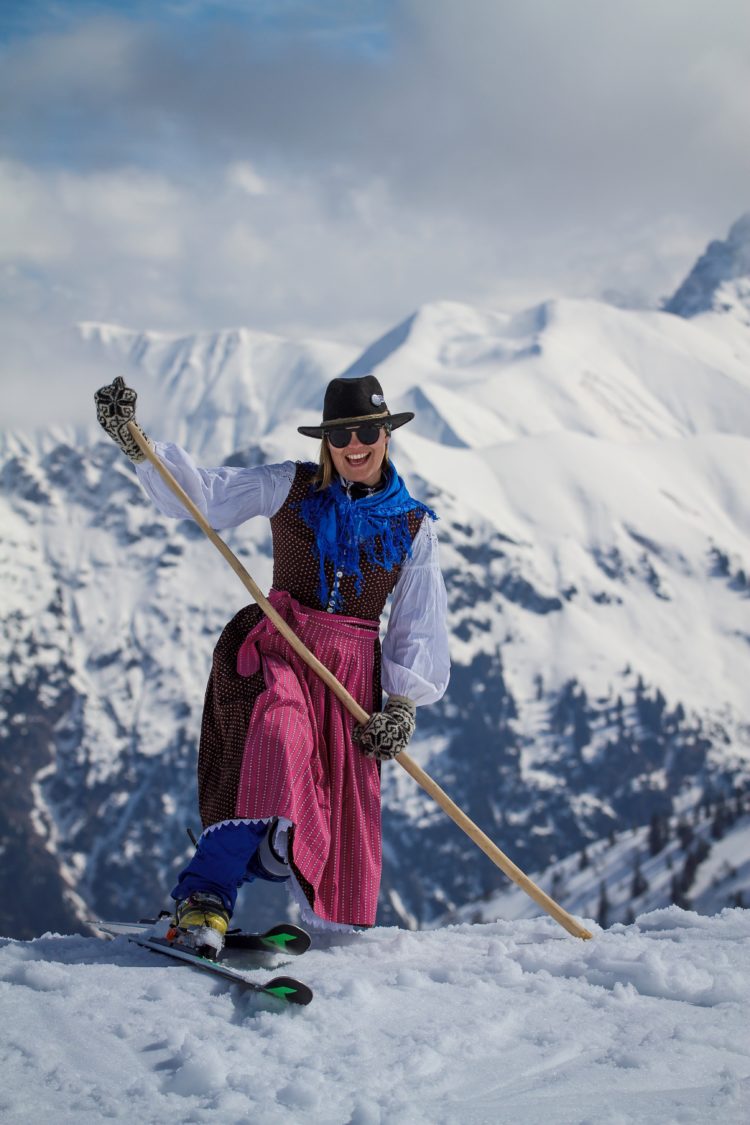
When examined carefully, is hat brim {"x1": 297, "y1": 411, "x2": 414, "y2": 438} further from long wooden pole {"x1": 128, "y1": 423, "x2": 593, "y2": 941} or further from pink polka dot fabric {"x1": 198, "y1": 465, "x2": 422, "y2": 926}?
long wooden pole {"x1": 128, "y1": 423, "x2": 593, "y2": 941}

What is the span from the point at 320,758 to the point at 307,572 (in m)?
0.97

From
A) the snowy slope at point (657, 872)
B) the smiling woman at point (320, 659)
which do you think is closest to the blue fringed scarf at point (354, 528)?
the smiling woman at point (320, 659)

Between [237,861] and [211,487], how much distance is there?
6.30 ft

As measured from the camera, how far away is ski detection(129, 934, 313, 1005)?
498 cm

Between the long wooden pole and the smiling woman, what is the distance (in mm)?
109

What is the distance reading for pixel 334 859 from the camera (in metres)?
6.36

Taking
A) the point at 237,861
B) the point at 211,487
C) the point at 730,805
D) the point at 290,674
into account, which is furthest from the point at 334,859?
the point at 730,805

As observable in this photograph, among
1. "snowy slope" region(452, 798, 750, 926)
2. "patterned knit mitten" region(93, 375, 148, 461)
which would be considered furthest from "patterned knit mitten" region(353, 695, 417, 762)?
"snowy slope" region(452, 798, 750, 926)

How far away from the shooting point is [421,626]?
6.64 meters

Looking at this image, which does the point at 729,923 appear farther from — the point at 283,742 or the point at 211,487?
the point at 211,487

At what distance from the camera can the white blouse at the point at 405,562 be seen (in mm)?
6426

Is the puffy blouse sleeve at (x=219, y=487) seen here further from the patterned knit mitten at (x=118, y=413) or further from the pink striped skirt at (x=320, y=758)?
the pink striped skirt at (x=320, y=758)

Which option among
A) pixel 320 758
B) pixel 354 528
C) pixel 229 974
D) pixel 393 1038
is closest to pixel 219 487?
pixel 354 528

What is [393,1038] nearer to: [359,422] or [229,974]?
[229,974]
